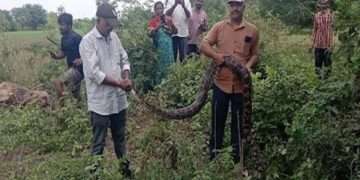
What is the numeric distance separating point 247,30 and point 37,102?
17.6 feet

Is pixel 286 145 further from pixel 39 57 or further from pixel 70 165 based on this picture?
pixel 39 57

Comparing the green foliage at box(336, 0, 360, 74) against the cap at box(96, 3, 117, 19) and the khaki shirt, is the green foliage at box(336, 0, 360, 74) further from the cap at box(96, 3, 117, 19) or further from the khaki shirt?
the cap at box(96, 3, 117, 19)

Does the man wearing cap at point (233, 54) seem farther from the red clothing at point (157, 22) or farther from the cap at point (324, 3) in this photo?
the red clothing at point (157, 22)

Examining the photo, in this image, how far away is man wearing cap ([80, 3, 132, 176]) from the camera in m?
5.77

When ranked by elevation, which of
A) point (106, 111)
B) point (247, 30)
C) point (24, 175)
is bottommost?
point (24, 175)

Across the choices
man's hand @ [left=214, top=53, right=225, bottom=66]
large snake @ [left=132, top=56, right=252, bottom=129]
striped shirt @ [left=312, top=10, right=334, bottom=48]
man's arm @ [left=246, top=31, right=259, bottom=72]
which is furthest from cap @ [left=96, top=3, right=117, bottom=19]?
striped shirt @ [left=312, top=10, right=334, bottom=48]

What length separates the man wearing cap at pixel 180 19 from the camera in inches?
426

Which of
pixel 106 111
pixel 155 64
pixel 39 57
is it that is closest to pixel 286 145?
pixel 106 111

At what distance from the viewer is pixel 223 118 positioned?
6.14 m

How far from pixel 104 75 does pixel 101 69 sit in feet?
0.55

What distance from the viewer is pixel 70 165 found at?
5.59 metres

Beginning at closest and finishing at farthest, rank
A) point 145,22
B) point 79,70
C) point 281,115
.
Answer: point 281,115 → point 79,70 → point 145,22

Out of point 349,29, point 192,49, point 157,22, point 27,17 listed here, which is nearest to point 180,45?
point 192,49

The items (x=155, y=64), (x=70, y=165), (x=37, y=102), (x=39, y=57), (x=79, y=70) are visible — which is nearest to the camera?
(x=70, y=165)
